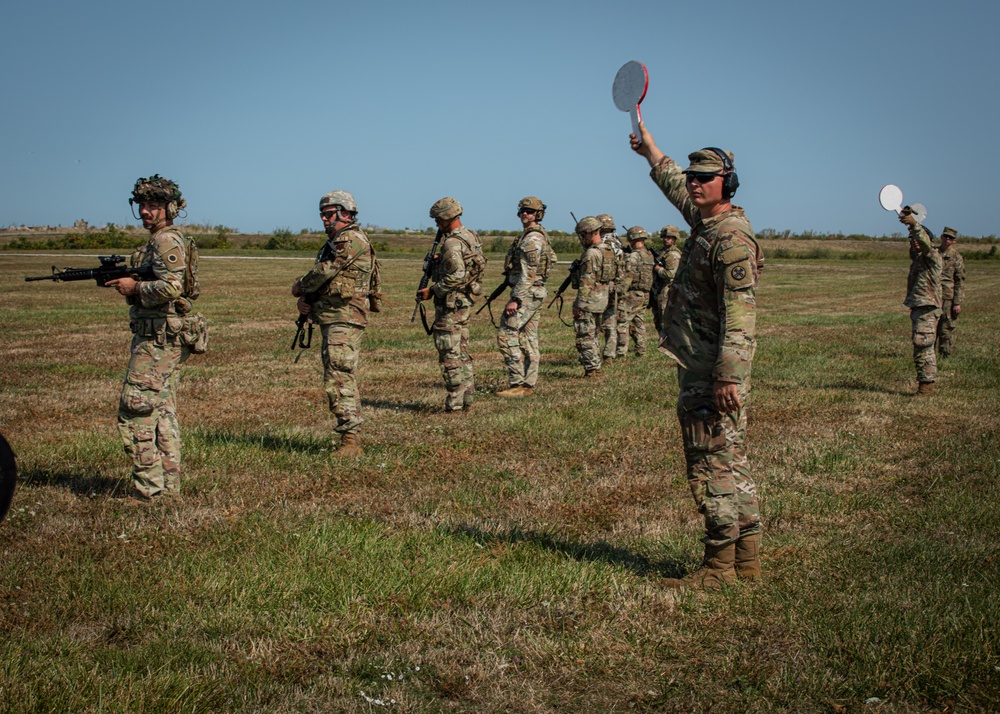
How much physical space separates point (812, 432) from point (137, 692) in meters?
7.48

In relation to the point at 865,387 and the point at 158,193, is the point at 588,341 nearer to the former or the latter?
the point at 865,387

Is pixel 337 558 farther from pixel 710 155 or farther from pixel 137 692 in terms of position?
pixel 710 155

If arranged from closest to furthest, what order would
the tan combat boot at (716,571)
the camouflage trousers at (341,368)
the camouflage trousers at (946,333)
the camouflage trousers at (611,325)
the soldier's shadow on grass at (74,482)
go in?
the tan combat boot at (716,571) → the soldier's shadow on grass at (74,482) → the camouflage trousers at (341,368) → the camouflage trousers at (611,325) → the camouflage trousers at (946,333)

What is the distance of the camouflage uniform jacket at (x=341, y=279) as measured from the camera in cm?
779

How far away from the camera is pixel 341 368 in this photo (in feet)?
25.9

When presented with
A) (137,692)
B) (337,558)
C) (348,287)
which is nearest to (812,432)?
(348,287)

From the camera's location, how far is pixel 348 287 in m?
7.84

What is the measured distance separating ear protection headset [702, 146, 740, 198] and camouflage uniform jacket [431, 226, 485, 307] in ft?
17.4

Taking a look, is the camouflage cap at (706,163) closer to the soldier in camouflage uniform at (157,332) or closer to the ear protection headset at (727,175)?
the ear protection headset at (727,175)

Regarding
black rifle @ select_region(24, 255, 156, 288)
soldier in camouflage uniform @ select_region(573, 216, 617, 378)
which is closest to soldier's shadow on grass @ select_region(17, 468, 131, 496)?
black rifle @ select_region(24, 255, 156, 288)

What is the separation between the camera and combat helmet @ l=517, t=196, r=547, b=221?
11.5 metres

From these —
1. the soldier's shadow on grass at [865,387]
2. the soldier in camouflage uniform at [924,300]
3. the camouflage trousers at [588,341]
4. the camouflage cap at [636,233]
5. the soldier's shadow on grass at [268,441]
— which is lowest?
the soldier's shadow on grass at [268,441]

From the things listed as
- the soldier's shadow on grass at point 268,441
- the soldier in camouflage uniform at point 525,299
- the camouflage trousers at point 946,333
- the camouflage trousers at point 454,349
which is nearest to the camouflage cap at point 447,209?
the camouflage trousers at point 454,349

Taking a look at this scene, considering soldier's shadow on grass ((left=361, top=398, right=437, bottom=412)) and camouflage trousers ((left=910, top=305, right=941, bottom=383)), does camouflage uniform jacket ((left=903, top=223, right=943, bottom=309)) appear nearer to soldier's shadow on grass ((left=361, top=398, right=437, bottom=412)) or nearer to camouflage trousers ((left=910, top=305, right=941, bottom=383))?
camouflage trousers ((left=910, top=305, right=941, bottom=383))
